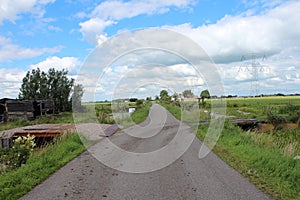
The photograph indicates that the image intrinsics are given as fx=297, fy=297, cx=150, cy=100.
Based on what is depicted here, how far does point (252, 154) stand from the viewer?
9.48 meters

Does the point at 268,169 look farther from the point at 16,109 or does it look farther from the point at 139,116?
the point at 16,109

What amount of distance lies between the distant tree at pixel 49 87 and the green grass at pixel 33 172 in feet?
118

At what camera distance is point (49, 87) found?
48.1 meters

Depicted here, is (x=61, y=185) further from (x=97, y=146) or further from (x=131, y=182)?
(x=97, y=146)

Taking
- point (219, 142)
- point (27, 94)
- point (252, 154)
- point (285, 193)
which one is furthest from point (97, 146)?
point (27, 94)

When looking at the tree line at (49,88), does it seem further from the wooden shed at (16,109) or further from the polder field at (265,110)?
the polder field at (265,110)

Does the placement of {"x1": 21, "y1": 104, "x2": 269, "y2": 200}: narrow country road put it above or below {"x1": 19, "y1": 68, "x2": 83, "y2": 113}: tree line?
below

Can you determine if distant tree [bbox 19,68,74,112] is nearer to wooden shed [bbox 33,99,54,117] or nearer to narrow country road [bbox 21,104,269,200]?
wooden shed [bbox 33,99,54,117]

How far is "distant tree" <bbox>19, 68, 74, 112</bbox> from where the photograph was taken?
1807 inches

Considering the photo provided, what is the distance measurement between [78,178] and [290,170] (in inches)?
206

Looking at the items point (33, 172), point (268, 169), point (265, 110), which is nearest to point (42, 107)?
point (33, 172)

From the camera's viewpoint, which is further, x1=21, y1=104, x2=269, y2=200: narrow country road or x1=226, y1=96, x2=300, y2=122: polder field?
x1=226, y1=96, x2=300, y2=122: polder field

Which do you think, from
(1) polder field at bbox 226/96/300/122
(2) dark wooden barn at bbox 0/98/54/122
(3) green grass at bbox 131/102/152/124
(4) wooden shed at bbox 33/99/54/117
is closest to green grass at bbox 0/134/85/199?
(3) green grass at bbox 131/102/152/124

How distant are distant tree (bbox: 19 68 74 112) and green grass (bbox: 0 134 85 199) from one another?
118ft
